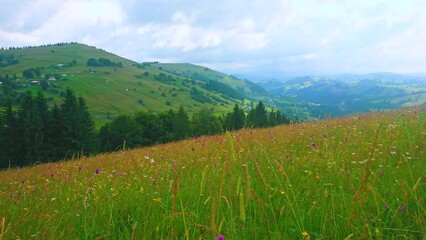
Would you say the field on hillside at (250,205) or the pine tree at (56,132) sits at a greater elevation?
the field on hillside at (250,205)

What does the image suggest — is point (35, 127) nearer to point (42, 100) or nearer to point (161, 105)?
point (42, 100)

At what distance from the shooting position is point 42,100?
5088 centimetres

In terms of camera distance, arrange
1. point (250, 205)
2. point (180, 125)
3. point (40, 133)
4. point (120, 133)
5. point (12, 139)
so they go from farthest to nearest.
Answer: point (180, 125)
point (120, 133)
point (12, 139)
point (40, 133)
point (250, 205)

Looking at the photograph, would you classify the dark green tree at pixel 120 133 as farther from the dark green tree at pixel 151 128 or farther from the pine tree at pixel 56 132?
the pine tree at pixel 56 132

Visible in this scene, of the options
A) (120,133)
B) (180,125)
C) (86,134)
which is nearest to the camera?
(86,134)

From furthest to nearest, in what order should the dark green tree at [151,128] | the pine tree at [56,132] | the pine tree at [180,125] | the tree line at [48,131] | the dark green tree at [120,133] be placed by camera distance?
1. the dark green tree at [151,128]
2. the pine tree at [180,125]
3. the dark green tree at [120,133]
4. the pine tree at [56,132]
5. the tree line at [48,131]

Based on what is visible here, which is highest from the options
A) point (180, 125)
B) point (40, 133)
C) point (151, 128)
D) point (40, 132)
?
point (40, 132)

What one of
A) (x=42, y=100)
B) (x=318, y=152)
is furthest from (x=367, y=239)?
(x=42, y=100)

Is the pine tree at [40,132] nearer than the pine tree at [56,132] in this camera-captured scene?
Yes

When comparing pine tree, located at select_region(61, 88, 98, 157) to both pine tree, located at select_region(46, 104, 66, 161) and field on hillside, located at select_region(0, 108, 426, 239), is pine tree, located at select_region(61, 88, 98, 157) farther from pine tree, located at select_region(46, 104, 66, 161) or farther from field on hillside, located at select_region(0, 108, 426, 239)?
field on hillside, located at select_region(0, 108, 426, 239)

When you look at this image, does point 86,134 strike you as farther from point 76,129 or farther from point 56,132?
point 56,132

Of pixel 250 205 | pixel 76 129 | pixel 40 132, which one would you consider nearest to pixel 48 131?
pixel 40 132

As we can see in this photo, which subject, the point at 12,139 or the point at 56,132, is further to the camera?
the point at 56,132

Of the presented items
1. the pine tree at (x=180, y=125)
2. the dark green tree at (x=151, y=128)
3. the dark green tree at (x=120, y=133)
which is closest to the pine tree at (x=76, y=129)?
the dark green tree at (x=120, y=133)
